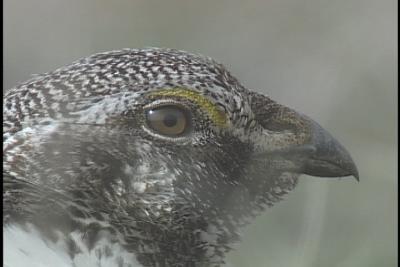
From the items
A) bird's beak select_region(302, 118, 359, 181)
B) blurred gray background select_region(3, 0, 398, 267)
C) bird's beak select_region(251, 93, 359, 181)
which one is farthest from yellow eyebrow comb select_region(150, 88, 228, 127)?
blurred gray background select_region(3, 0, 398, 267)

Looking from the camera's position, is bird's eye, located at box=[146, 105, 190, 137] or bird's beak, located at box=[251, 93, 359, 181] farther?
bird's beak, located at box=[251, 93, 359, 181]

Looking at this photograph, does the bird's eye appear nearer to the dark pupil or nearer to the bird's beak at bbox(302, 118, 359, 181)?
the dark pupil

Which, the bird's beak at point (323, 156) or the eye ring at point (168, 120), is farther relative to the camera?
the bird's beak at point (323, 156)

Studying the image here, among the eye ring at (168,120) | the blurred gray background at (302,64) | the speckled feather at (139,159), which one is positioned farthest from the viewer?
the blurred gray background at (302,64)

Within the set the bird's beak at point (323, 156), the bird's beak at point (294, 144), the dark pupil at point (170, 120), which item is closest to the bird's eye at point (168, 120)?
the dark pupil at point (170, 120)

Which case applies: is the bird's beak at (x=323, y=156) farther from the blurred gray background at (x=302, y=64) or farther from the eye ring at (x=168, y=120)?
the eye ring at (x=168, y=120)

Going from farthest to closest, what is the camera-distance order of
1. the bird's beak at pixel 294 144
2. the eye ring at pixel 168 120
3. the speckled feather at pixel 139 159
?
the bird's beak at pixel 294 144, the eye ring at pixel 168 120, the speckled feather at pixel 139 159

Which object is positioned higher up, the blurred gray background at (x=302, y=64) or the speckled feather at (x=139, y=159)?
the blurred gray background at (x=302, y=64)
